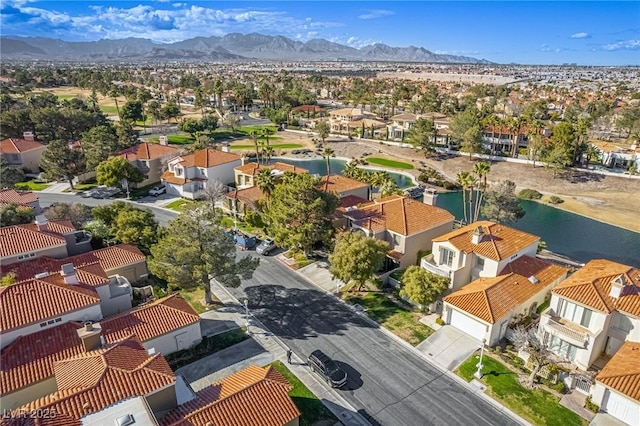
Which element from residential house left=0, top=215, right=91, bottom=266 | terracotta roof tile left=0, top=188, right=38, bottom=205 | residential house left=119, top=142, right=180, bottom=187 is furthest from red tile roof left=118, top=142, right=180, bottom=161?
residential house left=0, top=215, right=91, bottom=266

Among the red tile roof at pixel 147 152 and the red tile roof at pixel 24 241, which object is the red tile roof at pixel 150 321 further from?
the red tile roof at pixel 147 152

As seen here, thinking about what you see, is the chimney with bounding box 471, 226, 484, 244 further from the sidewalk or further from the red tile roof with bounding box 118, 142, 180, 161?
the red tile roof with bounding box 118, 142, 180, 161

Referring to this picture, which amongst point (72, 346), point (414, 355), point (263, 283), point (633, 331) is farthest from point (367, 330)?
point (72, 346)

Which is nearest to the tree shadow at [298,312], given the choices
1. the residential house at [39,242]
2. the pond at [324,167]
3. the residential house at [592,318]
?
the residential house at [592,318]

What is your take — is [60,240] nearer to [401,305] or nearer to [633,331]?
[401,305]

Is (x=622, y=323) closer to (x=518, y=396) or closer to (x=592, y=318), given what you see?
(x=592, y=318)

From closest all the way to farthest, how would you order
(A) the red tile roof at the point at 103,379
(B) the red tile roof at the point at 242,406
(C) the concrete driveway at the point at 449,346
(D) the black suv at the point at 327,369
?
(A) the red tile roof at the point at 103,379
(B) the red tile roof at the point at 242,406
(D) the black suv at the point at 327,369
(C) the concrete driveway at the point at 449,346

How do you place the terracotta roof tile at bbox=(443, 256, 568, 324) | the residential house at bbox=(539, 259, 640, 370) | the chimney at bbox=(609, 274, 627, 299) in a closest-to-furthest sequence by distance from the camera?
the residential house at bbox=(539, 259, 640, 370) → the chimney at bbox=(609, 274, 627, 299) → the terracotta roof tile at bbox=(443, 256, 568, 324)
